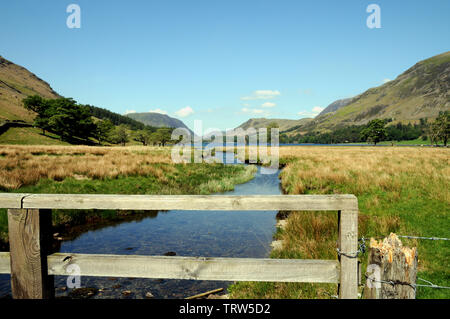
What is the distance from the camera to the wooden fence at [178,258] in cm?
237

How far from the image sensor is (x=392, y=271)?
7.59 ft

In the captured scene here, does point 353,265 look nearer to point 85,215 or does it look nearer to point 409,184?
point 85,215

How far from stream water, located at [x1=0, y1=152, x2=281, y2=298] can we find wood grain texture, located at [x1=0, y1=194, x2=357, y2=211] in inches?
158

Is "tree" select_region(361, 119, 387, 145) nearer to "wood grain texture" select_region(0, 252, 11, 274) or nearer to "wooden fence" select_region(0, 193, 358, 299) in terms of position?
"wooden fence" select_region(0, 193, 358, 299)

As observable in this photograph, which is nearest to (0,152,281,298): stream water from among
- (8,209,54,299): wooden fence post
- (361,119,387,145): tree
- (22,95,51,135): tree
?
(8,209,54,299): wooden fence post

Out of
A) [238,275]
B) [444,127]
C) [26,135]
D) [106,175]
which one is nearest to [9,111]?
[26,135]

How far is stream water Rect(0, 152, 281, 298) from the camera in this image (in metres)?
5.79

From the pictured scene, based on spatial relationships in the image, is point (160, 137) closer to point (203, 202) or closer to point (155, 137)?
point (155, 137)

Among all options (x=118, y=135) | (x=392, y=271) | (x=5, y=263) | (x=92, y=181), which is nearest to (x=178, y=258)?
(x=5, y=263)

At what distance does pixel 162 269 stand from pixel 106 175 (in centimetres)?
1484

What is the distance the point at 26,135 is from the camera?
62281 millimetres

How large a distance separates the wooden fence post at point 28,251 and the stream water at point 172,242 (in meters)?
3.43

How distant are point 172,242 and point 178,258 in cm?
652

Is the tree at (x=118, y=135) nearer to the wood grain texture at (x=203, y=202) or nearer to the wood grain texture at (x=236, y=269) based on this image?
the wood grain texture at (x=203, y=202)
